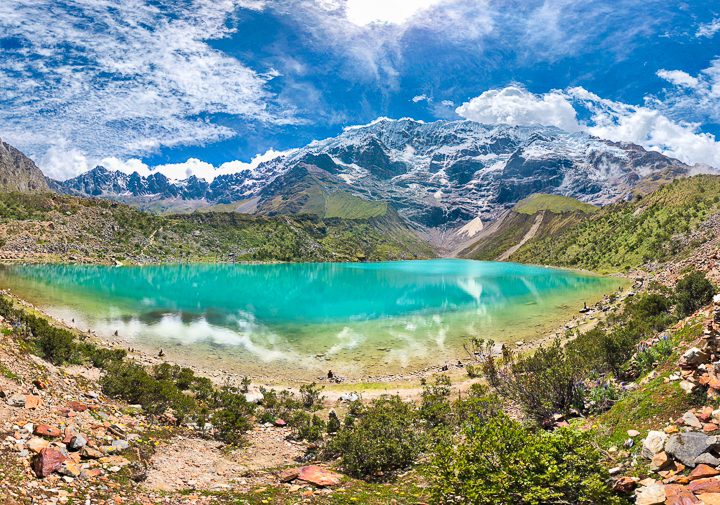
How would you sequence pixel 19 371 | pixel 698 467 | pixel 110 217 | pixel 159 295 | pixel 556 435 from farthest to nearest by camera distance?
pixel 110 217 → pixel 159 295 → pixel 19 371 → pixel 556 435 → pixel 698 467

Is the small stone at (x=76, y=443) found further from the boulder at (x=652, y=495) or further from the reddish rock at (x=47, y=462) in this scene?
the boulder at (x=652, y=495)

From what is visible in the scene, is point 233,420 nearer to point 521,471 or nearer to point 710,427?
point 521,471

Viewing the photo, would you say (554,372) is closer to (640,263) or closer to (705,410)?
(705,410)

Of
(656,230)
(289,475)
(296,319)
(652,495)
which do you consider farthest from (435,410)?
(656,230)

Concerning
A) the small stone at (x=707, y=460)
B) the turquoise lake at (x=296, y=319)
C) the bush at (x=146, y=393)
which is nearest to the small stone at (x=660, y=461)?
the small stone at (x=707, y=460)

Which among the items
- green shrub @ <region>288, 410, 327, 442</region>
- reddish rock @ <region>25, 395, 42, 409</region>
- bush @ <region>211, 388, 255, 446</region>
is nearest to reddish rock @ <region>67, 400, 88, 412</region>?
reddish rock @ <region>25, 395, 42, 409</region>

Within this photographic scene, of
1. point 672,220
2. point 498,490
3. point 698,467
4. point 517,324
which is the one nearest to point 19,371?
point 498,490

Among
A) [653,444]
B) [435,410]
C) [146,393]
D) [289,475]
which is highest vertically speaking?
[653,444]
